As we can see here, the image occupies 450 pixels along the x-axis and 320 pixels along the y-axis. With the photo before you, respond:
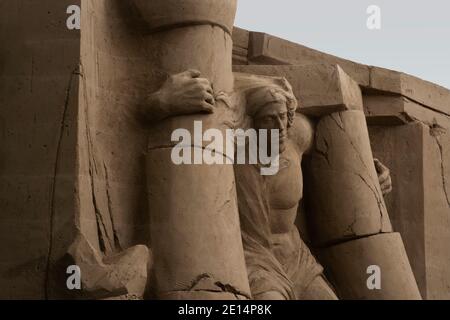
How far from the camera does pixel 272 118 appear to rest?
10750mm

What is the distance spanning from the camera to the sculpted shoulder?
1123 centimetres

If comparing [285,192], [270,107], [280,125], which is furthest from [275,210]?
[270,107]

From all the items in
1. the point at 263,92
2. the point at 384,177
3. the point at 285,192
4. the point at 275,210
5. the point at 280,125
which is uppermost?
the point at 263,92

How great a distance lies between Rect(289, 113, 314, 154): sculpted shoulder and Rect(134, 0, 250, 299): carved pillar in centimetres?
72

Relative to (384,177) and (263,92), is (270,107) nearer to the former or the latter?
Answer: (263,92)

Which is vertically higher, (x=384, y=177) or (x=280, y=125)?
(x=280, y=125)

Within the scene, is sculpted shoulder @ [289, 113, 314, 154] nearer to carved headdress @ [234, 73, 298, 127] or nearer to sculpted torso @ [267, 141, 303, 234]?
sculpted torso @ [267, 141, 303, 234]

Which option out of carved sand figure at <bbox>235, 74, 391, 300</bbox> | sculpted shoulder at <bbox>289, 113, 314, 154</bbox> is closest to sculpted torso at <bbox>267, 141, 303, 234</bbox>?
carved sand figure at <bbox>235, 74, 391, 300</bbox>

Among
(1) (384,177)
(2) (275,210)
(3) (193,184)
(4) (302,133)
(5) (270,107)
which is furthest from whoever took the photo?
(1) (384,177)

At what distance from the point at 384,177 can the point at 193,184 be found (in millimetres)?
2056

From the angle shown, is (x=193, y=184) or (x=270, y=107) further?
(x=270, y=107)

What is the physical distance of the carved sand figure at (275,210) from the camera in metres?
10.7

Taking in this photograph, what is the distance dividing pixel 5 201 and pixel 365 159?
269 cm

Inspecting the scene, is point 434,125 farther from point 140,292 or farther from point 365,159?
point 140,292
